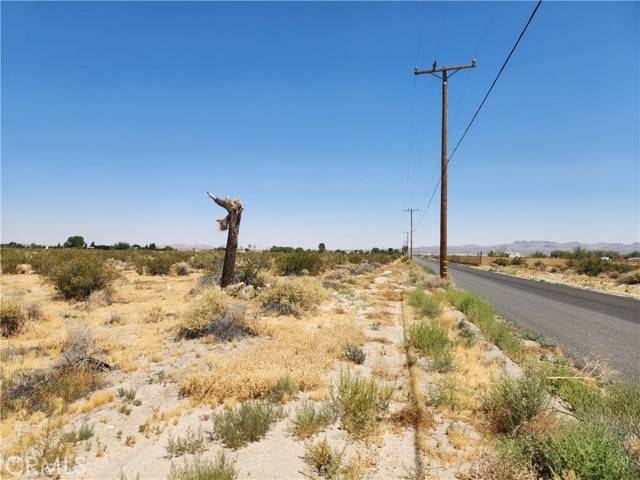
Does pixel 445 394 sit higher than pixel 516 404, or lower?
lower

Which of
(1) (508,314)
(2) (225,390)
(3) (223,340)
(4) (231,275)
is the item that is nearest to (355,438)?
(2) (225,390)

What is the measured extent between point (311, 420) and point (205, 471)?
5.24ft

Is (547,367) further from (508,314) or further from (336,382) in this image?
(508,314)

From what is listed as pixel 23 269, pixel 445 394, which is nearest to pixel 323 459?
pixel 445 394

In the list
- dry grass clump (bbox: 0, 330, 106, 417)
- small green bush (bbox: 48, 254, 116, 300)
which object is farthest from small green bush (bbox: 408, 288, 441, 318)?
small green bush (bbox: 48, 254, 116, 300)

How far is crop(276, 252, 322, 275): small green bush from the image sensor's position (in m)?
27.4

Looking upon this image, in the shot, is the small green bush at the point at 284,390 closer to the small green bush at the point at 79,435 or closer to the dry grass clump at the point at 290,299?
the small green bush at the point at 79,435

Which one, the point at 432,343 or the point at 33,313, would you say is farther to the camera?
the point at 33,313

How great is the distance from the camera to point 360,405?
511 cm

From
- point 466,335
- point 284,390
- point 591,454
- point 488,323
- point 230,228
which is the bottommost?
point 284,390

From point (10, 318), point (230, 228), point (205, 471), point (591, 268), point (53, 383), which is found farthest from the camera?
point (591, 268)

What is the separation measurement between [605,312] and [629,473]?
14.2 m

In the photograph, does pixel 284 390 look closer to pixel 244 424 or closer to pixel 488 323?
pixel 244 424

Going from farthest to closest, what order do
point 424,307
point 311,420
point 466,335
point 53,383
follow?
point 424,307, point 466,335, point 53,383, point 311,420
